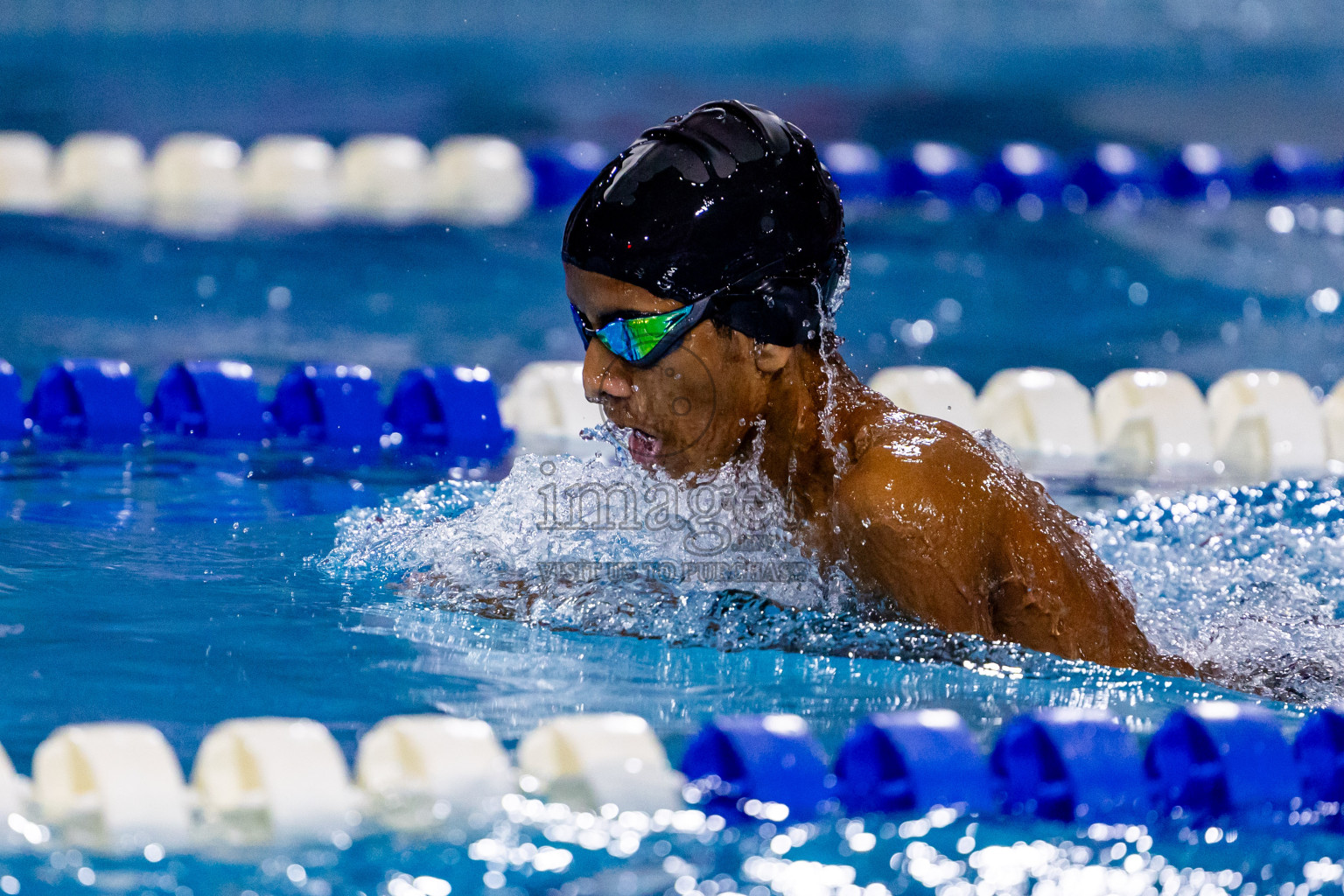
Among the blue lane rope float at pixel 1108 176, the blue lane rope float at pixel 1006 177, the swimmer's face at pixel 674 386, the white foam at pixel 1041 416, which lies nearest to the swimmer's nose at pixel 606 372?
the swimmer's face at pixel 674 386

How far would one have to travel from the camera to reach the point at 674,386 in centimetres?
224

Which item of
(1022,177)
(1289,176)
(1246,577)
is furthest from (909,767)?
(1289,176)

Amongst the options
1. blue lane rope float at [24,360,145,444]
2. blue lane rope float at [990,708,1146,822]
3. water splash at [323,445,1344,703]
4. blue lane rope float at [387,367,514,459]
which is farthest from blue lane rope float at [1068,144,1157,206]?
blue lane rope float at [990,708,1146,822]

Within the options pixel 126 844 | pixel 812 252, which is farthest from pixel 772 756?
pixel 812 252

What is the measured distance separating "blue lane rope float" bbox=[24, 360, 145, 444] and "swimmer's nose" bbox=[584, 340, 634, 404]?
223cm

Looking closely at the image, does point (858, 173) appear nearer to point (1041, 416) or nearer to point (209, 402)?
point (1041, 416)

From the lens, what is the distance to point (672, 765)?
1859 millimetres

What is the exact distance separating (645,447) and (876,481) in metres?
0.39

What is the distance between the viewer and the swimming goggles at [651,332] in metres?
2.21

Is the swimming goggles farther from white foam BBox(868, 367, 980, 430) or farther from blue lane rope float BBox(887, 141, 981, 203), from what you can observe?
blue lane rope float BBox(887, 141, 981, 203)

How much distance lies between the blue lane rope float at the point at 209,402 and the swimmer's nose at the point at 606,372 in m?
2.10

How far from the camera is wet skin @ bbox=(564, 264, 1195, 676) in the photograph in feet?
6.84

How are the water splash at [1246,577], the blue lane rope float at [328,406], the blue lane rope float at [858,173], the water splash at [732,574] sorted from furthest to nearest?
the blue lane rope float at [858,173], the blue lane rope float at [328,406], the water splash at [1246,577], the water splash at [732,574]

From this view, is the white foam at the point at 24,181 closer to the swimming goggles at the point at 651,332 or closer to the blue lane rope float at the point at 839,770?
the swimming goggles at the point at 651,332
